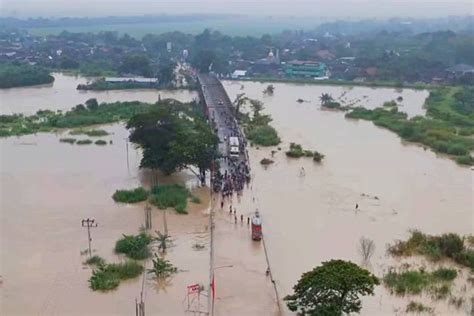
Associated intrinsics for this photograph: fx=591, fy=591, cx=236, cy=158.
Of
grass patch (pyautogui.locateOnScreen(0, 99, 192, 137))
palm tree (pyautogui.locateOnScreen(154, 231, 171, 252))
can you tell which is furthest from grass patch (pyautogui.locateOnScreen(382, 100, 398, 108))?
palm tree (pyautogui.locateOnScreen(154, 231, 171, 252))

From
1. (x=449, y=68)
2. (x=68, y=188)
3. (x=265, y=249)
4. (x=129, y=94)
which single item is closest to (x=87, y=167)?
(x=68, y=188)

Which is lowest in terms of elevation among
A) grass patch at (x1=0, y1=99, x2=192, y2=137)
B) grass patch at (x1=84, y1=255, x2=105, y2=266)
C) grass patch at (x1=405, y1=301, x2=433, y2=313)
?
grass patch at (x1=405, y1=301, x2=433, y2=313)

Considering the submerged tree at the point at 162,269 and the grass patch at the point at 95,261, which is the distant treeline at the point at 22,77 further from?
the submerged tree at the point at 162,269

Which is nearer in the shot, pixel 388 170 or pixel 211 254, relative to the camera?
pixel 211 254

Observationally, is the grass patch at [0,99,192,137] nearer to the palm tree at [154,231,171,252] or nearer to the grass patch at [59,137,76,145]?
the grass patch at [59,137,76,145]

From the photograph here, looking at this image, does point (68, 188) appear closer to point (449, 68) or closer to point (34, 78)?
point (34, 78)
